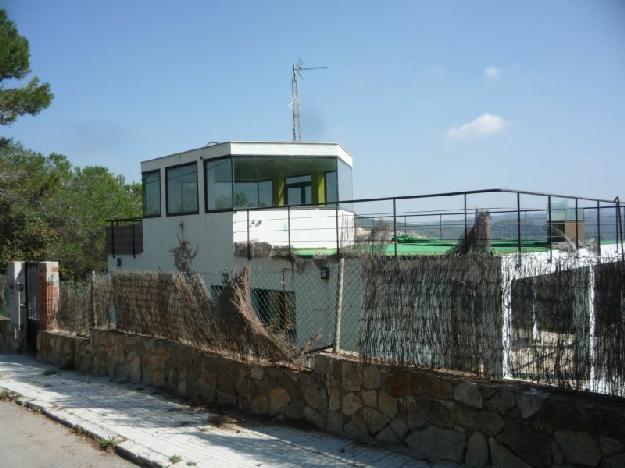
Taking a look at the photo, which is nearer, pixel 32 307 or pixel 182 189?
pixel 32 307

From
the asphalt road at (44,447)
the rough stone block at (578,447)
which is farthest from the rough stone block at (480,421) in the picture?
the asphalt road at (44,447)

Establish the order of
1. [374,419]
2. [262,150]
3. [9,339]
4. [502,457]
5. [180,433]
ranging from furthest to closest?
[9,339]
[262,150]
[180,433]
[374,419]
[502,457]

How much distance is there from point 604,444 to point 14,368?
10956 millimetres

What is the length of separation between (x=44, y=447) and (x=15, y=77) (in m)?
18.2

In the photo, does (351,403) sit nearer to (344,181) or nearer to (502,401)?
(502,401)

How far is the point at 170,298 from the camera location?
9.05 meters

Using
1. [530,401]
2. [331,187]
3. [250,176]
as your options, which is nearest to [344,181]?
[331,187]

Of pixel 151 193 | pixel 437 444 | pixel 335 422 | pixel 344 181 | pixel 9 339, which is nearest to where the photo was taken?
pixel 437 444

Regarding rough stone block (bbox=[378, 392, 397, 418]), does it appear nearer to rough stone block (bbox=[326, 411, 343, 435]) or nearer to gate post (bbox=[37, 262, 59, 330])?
rough stone block (bbox=[326, 411, 343, 435])

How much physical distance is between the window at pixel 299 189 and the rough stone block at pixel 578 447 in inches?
371

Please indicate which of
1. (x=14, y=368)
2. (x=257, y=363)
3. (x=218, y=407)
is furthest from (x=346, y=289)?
(x=14, y=368)

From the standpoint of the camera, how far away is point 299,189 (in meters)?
13.6

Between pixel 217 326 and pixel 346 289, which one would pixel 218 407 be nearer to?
pixel 217 326

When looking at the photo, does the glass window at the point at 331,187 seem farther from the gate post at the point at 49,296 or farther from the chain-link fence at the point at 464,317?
the gate post at the point at 49,296
